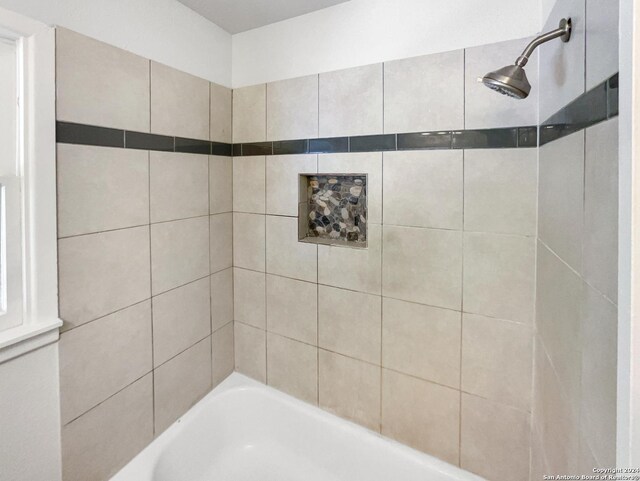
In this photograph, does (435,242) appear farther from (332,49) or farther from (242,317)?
(242,317)

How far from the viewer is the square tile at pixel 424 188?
1.36 m

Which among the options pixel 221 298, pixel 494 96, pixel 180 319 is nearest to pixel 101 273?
pixel 180 319

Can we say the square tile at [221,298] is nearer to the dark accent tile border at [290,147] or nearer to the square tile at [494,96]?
the dark accent tile border at [290,147]

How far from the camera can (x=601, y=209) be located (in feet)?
2.10

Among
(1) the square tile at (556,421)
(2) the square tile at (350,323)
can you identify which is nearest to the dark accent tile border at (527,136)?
(1) the square tile at (556,421)

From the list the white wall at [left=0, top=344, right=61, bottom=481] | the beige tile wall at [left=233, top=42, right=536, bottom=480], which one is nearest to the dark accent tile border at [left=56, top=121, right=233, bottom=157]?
the beige tile wall at [left=233, top=42, right=536, bottom=480]

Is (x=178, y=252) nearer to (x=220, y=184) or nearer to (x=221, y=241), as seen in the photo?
(x=221, y=241)

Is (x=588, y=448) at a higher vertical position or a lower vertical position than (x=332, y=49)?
lower

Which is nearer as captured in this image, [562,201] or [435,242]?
[562,201]

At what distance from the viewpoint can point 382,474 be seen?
1518 millimetres

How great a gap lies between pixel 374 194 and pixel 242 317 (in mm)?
1107

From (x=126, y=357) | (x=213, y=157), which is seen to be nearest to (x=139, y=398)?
(x=126, y=357)

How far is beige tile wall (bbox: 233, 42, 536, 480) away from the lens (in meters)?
1.31

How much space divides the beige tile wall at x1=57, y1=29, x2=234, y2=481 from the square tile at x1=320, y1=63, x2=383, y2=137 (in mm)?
638
